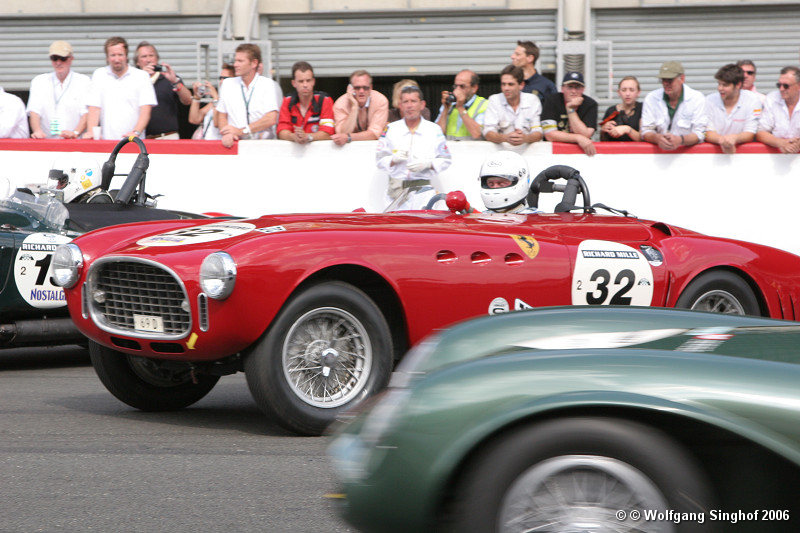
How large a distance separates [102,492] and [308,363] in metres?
1.28

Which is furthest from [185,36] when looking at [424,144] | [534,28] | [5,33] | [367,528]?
[367,528]

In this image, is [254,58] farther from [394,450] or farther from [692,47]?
[394,450]

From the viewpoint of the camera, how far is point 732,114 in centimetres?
1105

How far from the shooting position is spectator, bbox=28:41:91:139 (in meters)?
11.6

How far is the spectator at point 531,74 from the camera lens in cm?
1128

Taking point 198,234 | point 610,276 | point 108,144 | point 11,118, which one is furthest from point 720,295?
point 11,118

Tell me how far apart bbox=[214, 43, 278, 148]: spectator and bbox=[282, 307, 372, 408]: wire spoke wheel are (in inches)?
245

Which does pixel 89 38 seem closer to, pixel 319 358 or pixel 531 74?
pixel 531 74

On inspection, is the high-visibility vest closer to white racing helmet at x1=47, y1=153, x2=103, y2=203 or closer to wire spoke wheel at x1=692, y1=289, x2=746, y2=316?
white racing helmet at x1=47, y1=153, x2=103, y2=203

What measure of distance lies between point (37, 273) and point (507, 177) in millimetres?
3158

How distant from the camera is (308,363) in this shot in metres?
5.40

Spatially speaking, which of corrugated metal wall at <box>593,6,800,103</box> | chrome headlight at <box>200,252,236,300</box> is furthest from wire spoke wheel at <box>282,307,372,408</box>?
corrugated metal wall at <box>593,6,800,103</box>

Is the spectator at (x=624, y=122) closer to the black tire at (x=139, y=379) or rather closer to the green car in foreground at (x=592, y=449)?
the black tire at (x=139, y=379)

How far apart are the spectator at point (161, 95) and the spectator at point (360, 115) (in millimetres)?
1752
